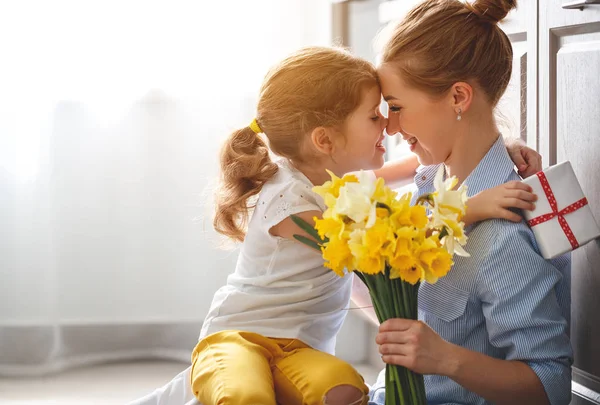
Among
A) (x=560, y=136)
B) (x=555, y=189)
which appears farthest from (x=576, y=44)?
(x=555, y=189)

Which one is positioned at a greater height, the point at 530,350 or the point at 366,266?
the point at 366,266

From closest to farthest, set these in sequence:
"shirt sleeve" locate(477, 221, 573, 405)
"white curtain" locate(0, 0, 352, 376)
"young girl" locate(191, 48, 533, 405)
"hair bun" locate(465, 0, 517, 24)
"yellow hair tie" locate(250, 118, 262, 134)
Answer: "shirt sleeve" locate(477, 221, 573, 405), "hair bun" locate(465, 0, 517, 24), "young girl" locate(191, 48, 533, 405), "yellow hair tie" locate(250, 118, 262, 134), "white curtain" locate(0, 0, 352, 376)

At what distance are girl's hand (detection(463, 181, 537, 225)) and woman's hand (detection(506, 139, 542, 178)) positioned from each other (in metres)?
0.18

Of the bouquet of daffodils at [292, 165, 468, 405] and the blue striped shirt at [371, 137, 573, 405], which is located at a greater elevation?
the bouquet of daffodils at [292, 165, 468, 405]

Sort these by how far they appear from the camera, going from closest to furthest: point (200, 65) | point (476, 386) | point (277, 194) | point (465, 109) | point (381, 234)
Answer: point (381, 234), point (476, 386), point (465, 109), point (277, 194), point (200, 65)

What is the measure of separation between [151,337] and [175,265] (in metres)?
0.29

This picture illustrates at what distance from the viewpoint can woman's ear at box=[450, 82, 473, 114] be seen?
4.98 ft

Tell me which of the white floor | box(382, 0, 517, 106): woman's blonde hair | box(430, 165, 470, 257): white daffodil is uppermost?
A: box(382, 0, 517, 106): woman's blonde hair

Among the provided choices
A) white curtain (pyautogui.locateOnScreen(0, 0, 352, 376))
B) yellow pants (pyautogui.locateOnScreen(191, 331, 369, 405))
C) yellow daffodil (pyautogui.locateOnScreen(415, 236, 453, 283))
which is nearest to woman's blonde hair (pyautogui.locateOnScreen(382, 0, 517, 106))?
yellow daffodil (pyautogui.locateOnScreen(415, 236, 453, 283))

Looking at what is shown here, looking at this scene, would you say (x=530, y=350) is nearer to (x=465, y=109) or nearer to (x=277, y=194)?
(x=465, y=109)

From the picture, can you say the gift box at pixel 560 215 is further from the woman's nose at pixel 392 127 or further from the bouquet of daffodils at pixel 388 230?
the woman's nose at pixel 392 127

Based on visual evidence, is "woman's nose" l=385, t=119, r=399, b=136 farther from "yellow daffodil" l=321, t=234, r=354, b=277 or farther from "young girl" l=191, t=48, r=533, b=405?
"yellow daffodil" l=321, t=234, r=354, b=277

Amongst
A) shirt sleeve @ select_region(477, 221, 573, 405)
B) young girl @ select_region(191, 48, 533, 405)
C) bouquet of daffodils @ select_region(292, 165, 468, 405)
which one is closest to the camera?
bouquet of daffodils @ select_region(292, 165, 468, 405)

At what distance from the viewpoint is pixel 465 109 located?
154 cm
